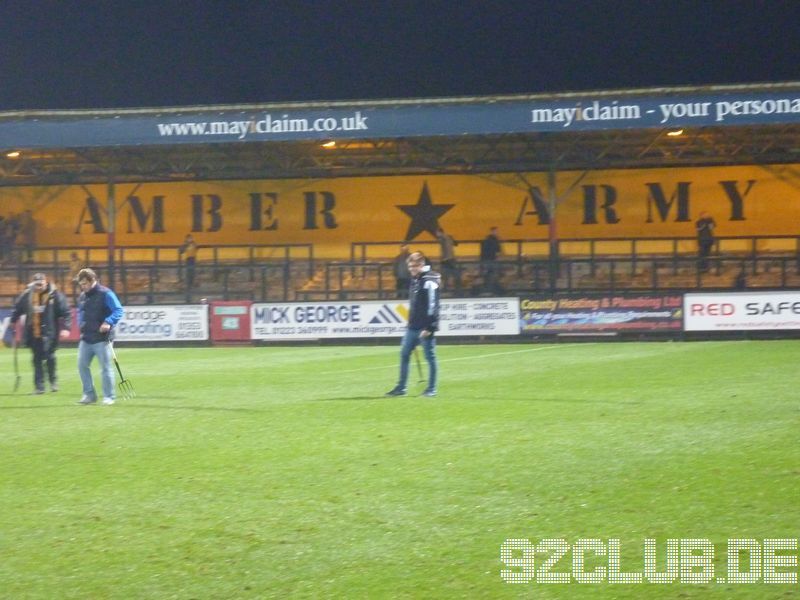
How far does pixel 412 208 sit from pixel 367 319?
10148mm

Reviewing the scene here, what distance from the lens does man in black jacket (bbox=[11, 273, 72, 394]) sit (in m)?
17.9

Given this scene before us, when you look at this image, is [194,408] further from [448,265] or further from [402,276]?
[448,265]

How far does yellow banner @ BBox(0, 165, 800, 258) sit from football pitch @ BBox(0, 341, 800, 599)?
20.9 metres

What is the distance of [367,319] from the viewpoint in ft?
98.7

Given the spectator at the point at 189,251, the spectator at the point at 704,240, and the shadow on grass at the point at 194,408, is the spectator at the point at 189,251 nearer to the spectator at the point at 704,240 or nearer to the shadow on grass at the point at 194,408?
the spectator at the point at 704,240

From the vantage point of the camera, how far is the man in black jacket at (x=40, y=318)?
17.9m

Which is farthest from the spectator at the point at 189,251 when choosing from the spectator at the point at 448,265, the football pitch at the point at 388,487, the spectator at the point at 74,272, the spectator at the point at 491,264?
the football pitch at the point at 388,487

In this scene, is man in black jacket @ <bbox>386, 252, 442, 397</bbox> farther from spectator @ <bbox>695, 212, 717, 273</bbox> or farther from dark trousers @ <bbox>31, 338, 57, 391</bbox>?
spectator @ <bbox>695, 212, 717, 273</bbox>

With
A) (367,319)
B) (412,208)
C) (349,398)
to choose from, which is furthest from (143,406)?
(412,208)

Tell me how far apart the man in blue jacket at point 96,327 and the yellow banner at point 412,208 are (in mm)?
20566

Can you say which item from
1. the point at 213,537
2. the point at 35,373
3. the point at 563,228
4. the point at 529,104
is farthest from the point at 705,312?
the point at 213,537

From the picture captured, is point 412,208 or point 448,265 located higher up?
point 412,208

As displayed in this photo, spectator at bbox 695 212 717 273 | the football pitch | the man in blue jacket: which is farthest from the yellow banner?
the football pitch

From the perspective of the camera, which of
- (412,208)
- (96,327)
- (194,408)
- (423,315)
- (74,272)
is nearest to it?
(194,408)
